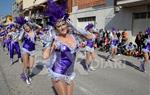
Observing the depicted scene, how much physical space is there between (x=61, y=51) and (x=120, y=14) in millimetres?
21554

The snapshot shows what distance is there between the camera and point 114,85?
992cm

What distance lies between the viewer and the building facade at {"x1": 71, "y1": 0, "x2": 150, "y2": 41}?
23670 mm

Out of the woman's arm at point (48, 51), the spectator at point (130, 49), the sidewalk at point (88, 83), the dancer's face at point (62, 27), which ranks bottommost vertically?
the spectator at point (130, 49)

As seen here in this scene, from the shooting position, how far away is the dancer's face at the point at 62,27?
18.0 feet

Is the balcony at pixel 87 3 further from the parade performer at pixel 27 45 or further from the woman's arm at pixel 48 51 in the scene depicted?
the woman's arm at pixel 48 51

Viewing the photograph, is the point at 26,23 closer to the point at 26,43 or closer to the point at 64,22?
the point at 26,43

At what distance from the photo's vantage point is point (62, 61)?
5.61 m

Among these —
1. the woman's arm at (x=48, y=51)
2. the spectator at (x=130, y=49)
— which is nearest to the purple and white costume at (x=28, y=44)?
the woman's arm at (x=48, y=51)

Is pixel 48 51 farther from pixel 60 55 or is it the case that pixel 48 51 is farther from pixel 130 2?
pixel 130 2

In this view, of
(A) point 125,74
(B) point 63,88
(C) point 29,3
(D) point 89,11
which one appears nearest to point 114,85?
(A) point 125,74

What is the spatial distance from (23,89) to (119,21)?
18709 millimetres

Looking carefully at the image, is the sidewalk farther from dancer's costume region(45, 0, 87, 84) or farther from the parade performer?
dancer's costume region(45, 0, 87, 84)

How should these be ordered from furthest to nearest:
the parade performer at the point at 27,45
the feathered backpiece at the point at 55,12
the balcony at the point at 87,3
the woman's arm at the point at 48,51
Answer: the balcony at the point at 87,3 < the parade performer at the point at 27,45 < the feathered backpiece at the point at 55,12 < the woman's arm at the point at 48,51

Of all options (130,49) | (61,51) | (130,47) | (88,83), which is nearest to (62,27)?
(61,51)
